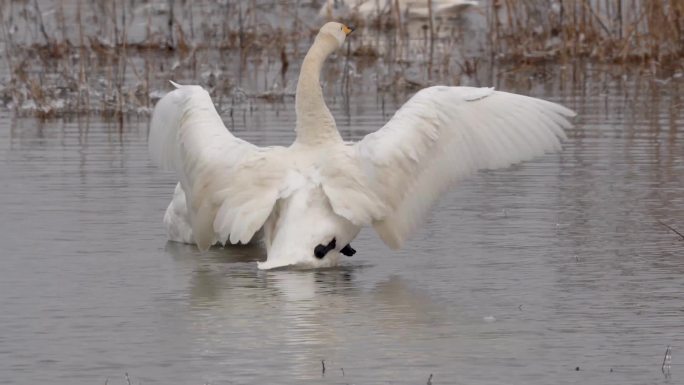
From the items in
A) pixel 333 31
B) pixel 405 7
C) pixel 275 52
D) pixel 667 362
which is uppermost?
pixel 405 7

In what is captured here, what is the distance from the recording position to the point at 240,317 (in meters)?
7.69

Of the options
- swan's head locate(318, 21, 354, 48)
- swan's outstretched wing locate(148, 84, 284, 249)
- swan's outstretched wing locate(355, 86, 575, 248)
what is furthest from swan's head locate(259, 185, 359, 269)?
swan's head locate(318, 21, 354, 48)

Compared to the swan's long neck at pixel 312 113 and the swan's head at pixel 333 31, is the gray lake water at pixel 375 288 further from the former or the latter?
the swan's head at pixel 333 31

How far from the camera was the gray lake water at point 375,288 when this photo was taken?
263 inches

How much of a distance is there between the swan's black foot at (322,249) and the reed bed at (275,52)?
7.44 metres

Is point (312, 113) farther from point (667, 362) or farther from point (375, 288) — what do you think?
point (667, 362)

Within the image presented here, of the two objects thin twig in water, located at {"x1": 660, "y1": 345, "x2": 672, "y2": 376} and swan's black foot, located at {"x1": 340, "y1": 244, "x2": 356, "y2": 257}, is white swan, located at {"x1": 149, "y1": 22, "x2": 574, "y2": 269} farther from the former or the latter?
thin twig in water, located at {"x1": 660, "y1": 345, "x2": 672, "y2": 376}

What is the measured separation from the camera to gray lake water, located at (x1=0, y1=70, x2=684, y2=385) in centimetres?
669

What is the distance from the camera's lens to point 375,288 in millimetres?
8469

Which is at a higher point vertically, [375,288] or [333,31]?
[333,31]

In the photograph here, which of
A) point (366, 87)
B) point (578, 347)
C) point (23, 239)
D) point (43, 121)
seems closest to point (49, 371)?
point (578, 347)

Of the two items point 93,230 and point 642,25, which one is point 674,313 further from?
point 642,25

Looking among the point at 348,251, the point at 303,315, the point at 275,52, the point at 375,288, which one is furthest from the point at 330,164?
the point at 275,52

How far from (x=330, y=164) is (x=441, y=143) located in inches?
24.4
